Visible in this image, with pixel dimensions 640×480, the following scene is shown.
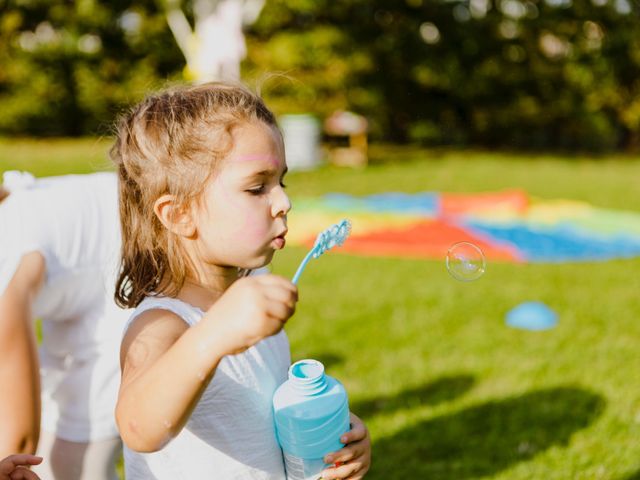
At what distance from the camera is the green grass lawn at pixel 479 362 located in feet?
10.1

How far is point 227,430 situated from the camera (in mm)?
1574

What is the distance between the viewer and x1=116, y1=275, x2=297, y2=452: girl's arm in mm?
1208

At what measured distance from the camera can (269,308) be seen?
1201mm

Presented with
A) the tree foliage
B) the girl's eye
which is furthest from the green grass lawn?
the tree foliage

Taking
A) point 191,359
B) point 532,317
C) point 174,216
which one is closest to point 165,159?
point 174,216

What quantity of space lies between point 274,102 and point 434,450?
13.3 m

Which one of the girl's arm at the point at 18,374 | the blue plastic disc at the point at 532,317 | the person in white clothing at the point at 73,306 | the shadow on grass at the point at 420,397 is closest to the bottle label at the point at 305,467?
the girl's arm at the point at 18,374

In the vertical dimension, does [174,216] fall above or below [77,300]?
above

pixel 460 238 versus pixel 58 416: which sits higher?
pixel 58 416

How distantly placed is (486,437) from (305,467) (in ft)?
6.08

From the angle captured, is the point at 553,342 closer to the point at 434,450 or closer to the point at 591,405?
the point at 591,405

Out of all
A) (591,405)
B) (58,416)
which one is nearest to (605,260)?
(591,405)

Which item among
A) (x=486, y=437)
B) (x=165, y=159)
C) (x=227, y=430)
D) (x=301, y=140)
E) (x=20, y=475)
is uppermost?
(x=165, y=159)

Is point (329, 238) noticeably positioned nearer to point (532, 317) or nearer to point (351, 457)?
point (351, 457)
